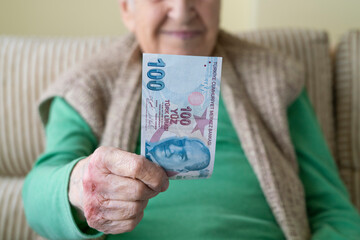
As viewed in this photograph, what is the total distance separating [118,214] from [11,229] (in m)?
0.82

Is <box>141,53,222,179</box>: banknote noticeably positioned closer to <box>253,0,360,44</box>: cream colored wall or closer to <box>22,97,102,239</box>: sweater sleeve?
<box>22,97,102,239</box>: sweater sleeve

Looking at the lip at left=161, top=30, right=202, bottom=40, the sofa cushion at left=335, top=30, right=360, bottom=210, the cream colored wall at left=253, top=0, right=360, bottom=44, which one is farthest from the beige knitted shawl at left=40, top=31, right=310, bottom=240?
the cream colored wall at left=253, top=0, right=360, bottom=44

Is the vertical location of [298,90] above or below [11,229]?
above

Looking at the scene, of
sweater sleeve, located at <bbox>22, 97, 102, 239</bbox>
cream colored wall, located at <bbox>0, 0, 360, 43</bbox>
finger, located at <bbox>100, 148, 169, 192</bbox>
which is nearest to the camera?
finger, located at <bbox>100, 148, 169, 192</bbox>

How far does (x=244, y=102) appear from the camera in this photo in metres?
0.96

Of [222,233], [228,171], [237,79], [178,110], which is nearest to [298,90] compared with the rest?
[237,79]

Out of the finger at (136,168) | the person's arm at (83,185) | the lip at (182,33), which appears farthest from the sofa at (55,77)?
the finger at (136,168)

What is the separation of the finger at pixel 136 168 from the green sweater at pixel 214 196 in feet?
0.22

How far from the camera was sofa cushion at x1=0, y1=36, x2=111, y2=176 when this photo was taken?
3.96ft

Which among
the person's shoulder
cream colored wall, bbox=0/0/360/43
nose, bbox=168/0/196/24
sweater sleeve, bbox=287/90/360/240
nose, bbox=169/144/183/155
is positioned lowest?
sweater sleeve, bbox=287/90/360/240

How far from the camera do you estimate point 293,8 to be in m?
1.57

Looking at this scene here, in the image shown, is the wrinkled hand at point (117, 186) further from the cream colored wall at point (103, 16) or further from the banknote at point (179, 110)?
the cream colored wall at point (103, 16)

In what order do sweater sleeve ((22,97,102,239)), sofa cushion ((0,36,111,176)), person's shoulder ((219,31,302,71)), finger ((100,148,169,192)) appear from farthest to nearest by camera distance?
sofa cushion ((0,36,111,176)) → person's shoulder ((219,31,302,71)) → sweater sleeve ((22,97,102,239)) → finger ((100,148,169,192))

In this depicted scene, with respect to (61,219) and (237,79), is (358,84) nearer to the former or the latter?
(237,79)
